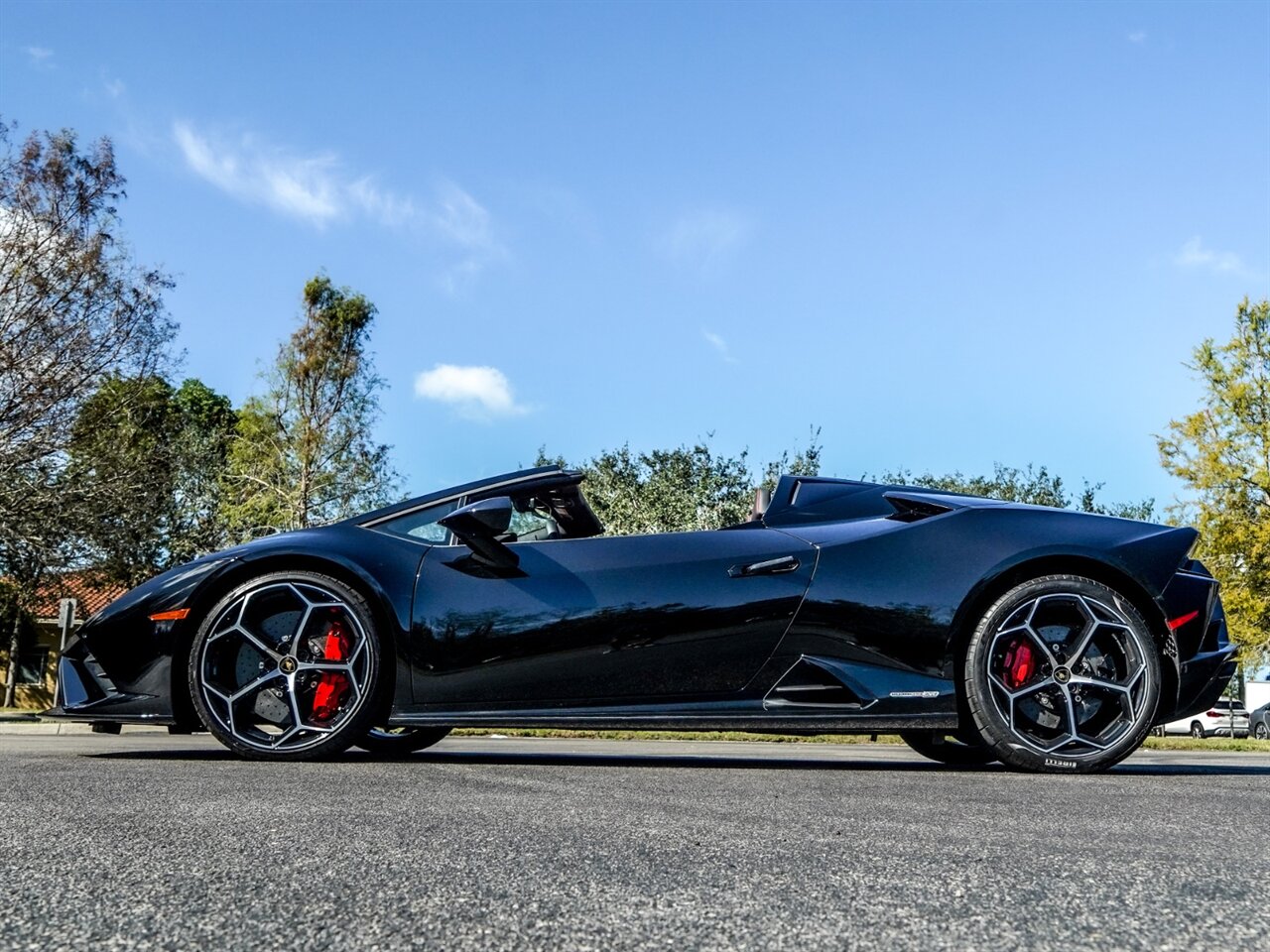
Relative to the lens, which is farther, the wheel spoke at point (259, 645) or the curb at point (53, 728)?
the curb at point (53, 728)

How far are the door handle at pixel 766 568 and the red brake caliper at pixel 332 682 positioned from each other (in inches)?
60.3

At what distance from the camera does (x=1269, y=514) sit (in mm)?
24047

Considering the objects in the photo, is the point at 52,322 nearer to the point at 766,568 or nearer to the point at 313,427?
the point at 313,427

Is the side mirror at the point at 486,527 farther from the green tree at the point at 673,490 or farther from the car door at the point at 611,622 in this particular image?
the green tree at the point at 673,490

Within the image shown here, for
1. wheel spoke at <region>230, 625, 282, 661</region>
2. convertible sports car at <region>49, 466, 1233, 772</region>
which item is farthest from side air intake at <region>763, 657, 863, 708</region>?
wheel spoke at <region>230, 625, 282, 661</region>

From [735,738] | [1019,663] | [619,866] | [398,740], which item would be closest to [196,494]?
[735,738]

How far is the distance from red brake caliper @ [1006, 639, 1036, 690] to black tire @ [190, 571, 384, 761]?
2.41 meters

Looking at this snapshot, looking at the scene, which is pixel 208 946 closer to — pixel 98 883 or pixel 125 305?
pixel 98 883

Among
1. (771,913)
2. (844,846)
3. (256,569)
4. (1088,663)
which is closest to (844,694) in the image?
(1088,663)

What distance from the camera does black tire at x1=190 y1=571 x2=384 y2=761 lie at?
14.2 feet

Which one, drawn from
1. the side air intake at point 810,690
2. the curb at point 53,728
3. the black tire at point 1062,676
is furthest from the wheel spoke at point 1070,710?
the curb at point 53,728

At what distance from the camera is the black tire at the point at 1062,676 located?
4184 millimetres

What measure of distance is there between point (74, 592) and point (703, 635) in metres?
35.8

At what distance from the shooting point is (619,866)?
1.94 metres
